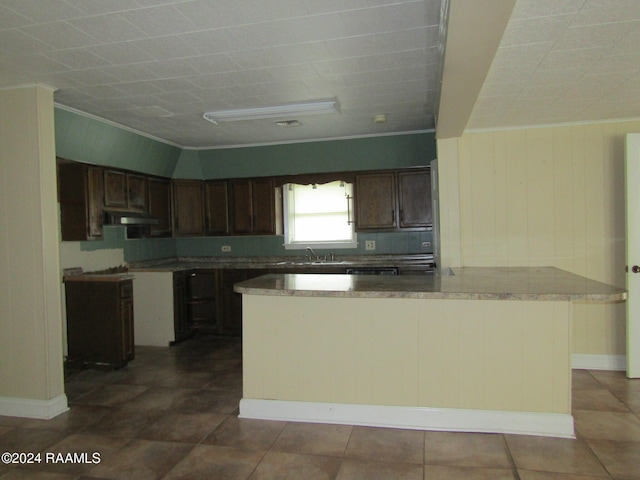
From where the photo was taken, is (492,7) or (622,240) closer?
(492,7)

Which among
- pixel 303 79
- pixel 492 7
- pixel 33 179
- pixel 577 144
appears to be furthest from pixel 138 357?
pixel 577 144

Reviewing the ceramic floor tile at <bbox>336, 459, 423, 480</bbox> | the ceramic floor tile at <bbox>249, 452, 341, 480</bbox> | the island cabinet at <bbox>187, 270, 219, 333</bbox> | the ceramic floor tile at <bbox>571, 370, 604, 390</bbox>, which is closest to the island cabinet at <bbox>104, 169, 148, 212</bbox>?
the island cabinet at <bbox>187, 270, 219, 333</bbox>

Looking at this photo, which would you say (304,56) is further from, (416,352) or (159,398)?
(159,398)

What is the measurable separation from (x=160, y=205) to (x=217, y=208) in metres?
0.73

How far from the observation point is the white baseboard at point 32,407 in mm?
3176

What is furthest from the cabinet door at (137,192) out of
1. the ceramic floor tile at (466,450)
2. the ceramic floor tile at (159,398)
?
the ceramic floor tile at (466,450)

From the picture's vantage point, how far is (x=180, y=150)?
582 centimetres

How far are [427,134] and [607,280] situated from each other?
8.12ft

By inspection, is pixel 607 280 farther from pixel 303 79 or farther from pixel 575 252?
pixel 303 79

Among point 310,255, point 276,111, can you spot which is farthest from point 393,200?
point 276,111

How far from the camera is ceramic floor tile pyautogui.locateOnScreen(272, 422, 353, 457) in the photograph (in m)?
2.62

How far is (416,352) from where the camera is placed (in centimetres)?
286

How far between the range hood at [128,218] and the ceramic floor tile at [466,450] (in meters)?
3.61

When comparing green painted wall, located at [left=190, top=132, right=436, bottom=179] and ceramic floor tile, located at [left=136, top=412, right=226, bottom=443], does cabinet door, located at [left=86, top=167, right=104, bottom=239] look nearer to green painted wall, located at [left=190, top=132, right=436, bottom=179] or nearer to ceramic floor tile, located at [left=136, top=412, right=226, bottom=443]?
green painted wall, located at [left=190, top=132, right=436, bottom=179]
